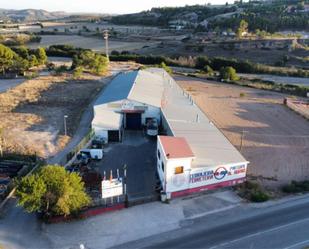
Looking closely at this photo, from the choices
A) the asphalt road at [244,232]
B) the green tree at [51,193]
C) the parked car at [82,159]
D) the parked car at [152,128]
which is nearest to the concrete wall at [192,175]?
the asphalt road at [244,232]

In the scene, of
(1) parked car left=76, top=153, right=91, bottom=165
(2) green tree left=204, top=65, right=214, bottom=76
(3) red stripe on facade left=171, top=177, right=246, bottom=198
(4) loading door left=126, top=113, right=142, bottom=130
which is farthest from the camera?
(2) green tree left=204, top=65, right=214, bottom=76

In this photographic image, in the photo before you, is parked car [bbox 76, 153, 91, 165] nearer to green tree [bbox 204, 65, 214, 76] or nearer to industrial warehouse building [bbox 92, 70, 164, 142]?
industrial warehouse building [bbox 92, 70, 164, 142]

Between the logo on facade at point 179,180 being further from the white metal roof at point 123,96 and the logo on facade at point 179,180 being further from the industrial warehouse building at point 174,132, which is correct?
the white metal roof at point 123,96

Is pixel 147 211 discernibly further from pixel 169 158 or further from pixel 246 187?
pixel 246 187

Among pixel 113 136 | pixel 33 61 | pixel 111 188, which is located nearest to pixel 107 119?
pixel 113 136

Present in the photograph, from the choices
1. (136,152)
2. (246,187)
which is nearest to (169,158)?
(246,187)

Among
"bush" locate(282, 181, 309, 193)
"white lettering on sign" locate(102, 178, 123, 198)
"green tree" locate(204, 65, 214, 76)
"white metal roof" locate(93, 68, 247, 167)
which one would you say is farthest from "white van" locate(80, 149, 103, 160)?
"green tree" locate(204, 65, 214, 76)

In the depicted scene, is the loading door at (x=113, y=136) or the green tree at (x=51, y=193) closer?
the green tree at (x=51, y=193)
